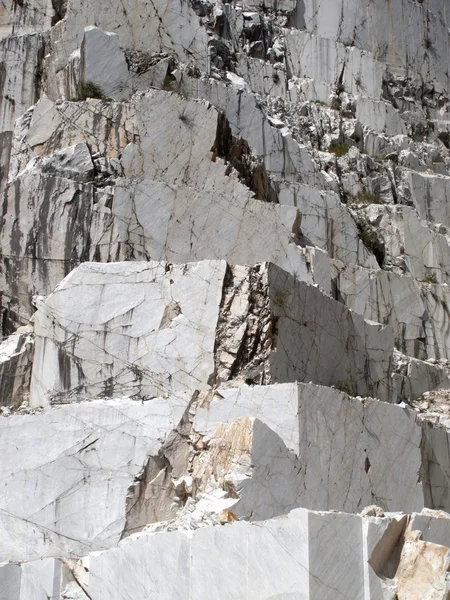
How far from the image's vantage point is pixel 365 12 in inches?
1651

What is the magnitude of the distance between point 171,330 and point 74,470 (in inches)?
109

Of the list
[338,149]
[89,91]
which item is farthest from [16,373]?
[338,149]

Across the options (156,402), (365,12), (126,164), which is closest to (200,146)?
(126,164)

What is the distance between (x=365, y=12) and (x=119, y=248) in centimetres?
2611

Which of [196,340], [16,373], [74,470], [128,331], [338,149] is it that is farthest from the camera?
[338,149]

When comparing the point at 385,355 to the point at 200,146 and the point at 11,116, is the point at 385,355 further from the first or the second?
the point at 11,116

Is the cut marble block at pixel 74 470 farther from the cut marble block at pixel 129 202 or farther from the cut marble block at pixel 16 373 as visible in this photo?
the cut marble block at pixel 129 202

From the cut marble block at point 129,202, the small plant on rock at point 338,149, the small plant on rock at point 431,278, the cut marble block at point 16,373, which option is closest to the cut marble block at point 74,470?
the cut marble block at point 16,373

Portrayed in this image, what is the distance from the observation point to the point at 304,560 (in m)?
10.7

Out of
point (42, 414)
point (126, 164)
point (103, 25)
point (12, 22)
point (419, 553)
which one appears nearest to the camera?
point (419, 553)

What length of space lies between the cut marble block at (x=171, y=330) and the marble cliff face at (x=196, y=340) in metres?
0.04

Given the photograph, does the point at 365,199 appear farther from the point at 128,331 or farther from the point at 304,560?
the point at 304,560

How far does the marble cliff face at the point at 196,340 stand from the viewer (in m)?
12.2

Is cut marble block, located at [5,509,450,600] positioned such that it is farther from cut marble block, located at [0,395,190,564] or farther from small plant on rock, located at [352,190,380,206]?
small plant on rock, located at [352,190,380,206]
